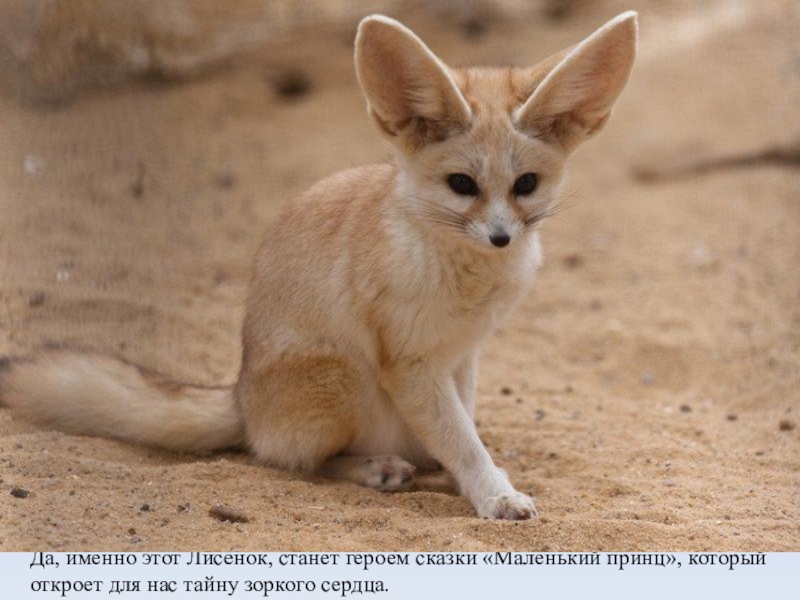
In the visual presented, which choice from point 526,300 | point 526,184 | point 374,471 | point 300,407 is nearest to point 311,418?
point 300,407

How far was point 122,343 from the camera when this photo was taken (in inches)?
178

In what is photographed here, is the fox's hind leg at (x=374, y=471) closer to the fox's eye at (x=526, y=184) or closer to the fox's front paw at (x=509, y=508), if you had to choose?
the fox's front paw at (x=509, y=508)

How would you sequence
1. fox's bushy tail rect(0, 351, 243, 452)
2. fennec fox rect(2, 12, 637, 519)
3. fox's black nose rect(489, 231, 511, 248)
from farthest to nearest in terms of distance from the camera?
fox's bushy tail rect(0, 351, 243, 452)
fennec fox rect(2, 12, 637, 519)
fox's black nose rect(489, 231, 511, 248)

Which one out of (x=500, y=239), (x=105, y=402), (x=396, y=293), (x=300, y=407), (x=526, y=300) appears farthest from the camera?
(x=526, y=300)

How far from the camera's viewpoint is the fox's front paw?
133 inches

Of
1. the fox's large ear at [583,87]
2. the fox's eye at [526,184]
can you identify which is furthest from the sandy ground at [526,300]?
the fox's eye at [526,184]

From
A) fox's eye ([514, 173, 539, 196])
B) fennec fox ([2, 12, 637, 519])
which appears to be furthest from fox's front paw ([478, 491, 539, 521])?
fox's eye ([514, 173, 539, 196])

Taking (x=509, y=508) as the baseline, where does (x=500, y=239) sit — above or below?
above

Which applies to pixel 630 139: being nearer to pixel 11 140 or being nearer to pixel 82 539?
pixel 11 140

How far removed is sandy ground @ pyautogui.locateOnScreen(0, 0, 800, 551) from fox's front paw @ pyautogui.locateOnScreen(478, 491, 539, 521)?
7 cm

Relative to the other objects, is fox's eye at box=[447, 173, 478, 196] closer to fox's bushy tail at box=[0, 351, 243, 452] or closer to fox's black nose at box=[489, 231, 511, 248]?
fox's black nose at box=[489, 231, 511, 248]

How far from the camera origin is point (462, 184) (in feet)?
10.9

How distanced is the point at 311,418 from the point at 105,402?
761 millimetres

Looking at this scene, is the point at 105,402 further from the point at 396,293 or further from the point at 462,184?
the point at 462,184
